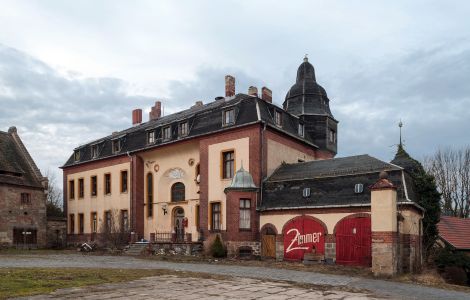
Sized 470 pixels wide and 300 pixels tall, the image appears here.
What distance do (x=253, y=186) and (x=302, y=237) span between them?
429 centimetres

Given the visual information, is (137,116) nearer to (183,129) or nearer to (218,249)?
(183,129)

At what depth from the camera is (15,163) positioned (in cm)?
3844

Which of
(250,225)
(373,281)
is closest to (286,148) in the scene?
(250,225)

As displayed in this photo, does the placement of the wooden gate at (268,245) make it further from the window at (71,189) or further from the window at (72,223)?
the window at (71,189)

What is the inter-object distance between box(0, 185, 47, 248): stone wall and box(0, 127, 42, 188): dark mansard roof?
0.64 meters

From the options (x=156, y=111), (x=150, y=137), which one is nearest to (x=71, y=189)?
(x=156, y=111)

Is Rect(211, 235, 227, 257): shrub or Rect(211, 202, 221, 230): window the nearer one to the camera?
Rect(211, 235, 227, 257): shrub

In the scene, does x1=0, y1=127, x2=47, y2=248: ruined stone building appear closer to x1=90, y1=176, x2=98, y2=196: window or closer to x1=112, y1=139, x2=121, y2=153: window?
x1=90, y1=176, x2=98, y2=196: window

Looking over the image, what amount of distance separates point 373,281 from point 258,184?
36.1 feet

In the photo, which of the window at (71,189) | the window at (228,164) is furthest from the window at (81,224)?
the window at (228,164)

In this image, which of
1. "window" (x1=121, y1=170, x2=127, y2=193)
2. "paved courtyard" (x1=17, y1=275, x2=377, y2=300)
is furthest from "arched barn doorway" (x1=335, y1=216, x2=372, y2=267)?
"window" (x1=121, y1=170, x2=127, y2=193)

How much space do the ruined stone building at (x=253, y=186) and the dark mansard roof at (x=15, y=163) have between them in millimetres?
4360

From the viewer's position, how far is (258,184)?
27.3 meters

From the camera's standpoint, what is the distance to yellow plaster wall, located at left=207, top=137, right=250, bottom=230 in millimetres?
28312
